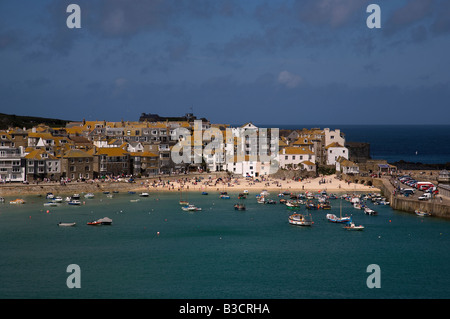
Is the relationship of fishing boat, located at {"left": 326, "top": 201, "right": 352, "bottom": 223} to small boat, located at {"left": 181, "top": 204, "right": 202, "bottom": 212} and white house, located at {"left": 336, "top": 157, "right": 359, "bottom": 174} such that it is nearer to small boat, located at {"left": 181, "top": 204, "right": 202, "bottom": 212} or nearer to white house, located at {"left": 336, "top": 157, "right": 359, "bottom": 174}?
small boat, located at {"left": 181, "top": 204, "right": 202, "bottom": 212}

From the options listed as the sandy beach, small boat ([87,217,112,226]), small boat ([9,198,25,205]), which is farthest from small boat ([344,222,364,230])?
small boat ([9,198,25,205])

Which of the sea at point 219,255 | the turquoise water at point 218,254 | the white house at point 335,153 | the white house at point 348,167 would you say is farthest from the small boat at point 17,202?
the white house at point 335,153

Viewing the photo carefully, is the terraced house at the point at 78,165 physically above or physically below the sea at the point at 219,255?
above

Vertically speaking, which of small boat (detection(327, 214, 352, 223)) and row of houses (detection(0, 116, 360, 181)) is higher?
row of houses (detection(0, 116, 360, 181))

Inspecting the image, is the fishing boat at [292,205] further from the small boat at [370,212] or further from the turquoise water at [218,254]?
the small boat at [370,212]

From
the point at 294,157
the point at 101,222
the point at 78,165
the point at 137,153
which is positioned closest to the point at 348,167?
the point at 294,157

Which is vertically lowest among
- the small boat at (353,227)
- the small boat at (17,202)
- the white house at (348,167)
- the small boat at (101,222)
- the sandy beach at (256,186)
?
the small boat at (353,227)

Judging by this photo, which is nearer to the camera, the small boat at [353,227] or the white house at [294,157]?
the small boat at [353,227]
